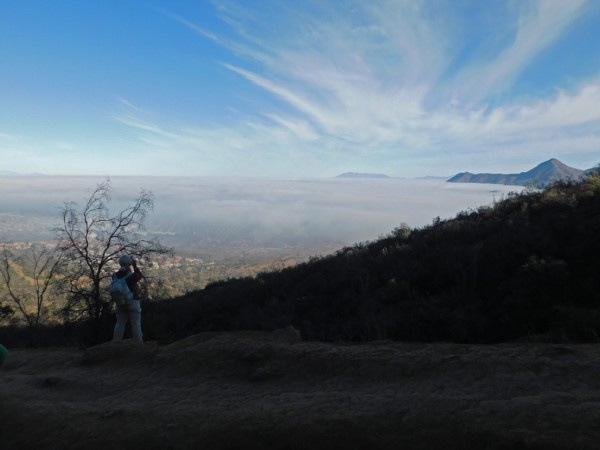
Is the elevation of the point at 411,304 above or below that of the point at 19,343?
above

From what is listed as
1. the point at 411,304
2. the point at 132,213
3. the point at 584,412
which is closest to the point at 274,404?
the point at 584,412

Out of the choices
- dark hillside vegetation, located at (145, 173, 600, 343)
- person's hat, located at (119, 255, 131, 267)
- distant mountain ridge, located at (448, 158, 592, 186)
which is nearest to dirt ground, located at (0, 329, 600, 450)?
person's hat, located at (119, 255, 131, 267)

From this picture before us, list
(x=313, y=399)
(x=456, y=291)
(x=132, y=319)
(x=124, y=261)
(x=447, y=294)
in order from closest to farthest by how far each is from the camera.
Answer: (x=313, y=399), (x=124, y=261), (x=132, y=319), (x=447, y=294), (x=456, y=291)

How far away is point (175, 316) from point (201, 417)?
13.0 m

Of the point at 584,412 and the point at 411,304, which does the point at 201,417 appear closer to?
the point at 584,412

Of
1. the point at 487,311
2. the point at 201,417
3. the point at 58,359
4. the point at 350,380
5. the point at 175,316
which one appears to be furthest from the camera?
the point at 175,316

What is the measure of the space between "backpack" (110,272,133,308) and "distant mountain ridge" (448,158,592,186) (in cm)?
2256

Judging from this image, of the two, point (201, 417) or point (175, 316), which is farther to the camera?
point (175, 316)

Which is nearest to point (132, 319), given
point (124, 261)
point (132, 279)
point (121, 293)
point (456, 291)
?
point (121, 293)

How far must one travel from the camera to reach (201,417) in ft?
14.1

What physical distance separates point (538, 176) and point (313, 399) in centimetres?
3125

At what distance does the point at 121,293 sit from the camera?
8.29m

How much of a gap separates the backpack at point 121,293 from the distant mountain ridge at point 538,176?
22563 mm

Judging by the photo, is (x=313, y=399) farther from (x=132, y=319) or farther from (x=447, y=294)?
(x=447, y=294)
